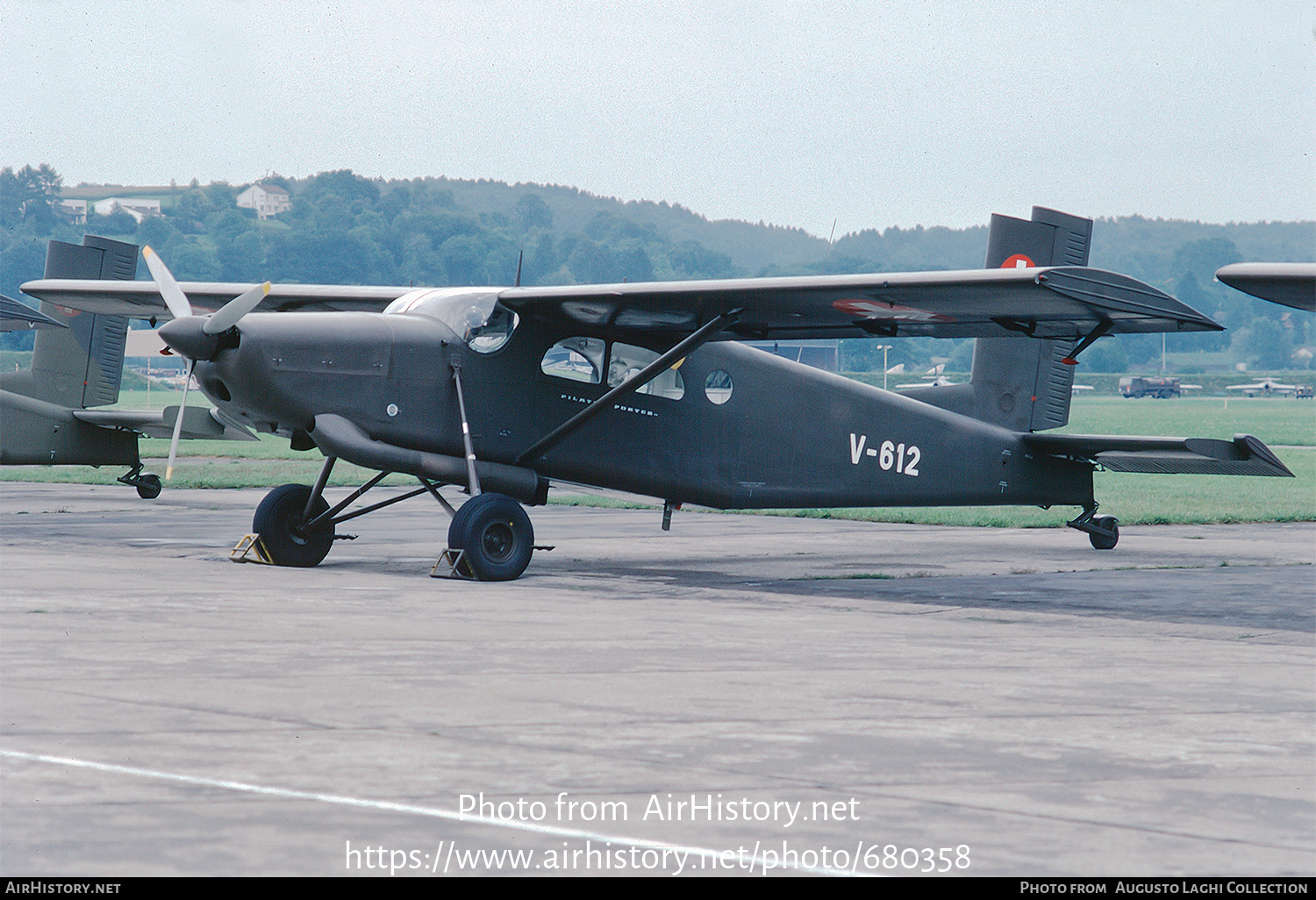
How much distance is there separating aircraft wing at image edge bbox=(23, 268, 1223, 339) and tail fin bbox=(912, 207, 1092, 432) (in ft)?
7.33

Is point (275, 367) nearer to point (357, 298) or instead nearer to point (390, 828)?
point (357, 298)

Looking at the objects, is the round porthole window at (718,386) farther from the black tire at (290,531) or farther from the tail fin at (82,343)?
the tail fin at (82,343)

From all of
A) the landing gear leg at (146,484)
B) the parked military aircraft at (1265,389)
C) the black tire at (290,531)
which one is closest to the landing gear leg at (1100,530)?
the black tire at (290,531)

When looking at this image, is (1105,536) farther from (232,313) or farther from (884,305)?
(232,313)

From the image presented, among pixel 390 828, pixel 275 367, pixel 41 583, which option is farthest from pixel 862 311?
pixel 390 828

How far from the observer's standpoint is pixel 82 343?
2291 cm

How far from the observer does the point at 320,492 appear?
43.6 feet

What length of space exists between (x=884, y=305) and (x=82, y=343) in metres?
15.3

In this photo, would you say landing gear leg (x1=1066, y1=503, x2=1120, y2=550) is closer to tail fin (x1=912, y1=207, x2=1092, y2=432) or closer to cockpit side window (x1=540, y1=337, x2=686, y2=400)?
tail fin (x1=912, y1=207, x2=1092, y2=432)

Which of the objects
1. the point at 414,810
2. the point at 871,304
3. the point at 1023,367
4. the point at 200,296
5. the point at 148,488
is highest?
the point at 871,304

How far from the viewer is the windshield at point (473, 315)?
13.1 meters

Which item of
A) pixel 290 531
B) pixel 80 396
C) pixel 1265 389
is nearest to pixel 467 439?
pixel 290 531

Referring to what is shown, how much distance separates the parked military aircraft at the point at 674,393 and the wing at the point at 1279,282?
2945mm

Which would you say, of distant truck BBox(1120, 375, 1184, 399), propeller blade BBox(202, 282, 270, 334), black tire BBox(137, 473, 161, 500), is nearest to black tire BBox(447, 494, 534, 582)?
propeller blade BBox(202, 282, 270, 334)
